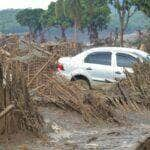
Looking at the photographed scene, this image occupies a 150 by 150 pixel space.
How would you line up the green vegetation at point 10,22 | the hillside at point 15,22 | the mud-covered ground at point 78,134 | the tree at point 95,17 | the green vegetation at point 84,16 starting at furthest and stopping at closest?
1. the hillside at point 15,22
2. the green vegetation at point 10,22
3. the tree at point 95,17
4. the green vegetation at point 84,16
5. the mud-covered ground at point 78,134

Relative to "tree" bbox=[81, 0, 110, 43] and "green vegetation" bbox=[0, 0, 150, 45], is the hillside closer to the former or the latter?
"green vegetation" bbox=[0, 0, 150, 45]

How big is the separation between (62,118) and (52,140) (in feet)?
7.85

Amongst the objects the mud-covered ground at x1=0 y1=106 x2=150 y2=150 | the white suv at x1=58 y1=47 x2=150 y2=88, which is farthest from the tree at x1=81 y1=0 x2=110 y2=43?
the mud-covered ground at x1=0 y1=106 x2=150 y2=150

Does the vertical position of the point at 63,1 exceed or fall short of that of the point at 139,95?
it exceeds it

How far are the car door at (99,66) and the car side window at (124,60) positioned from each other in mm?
265

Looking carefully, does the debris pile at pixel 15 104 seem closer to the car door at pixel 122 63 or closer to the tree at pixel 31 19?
the car door at pixel 122 63

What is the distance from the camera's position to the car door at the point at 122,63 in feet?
60.0

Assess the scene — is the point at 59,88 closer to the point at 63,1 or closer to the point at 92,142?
the point at 92,142

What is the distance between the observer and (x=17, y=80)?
11.5m

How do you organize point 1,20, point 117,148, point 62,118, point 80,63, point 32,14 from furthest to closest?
1. point 1,20
2. point 32,14
3. point 80,63
4. point 62,118
5. point 117,148

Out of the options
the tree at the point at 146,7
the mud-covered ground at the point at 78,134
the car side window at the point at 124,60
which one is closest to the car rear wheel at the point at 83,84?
the car side window at the point at 124,60

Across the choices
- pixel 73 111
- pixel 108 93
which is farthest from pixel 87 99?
pixel 108 93

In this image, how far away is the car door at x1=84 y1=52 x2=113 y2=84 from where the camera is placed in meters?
18.5

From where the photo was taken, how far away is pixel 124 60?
18.6m
